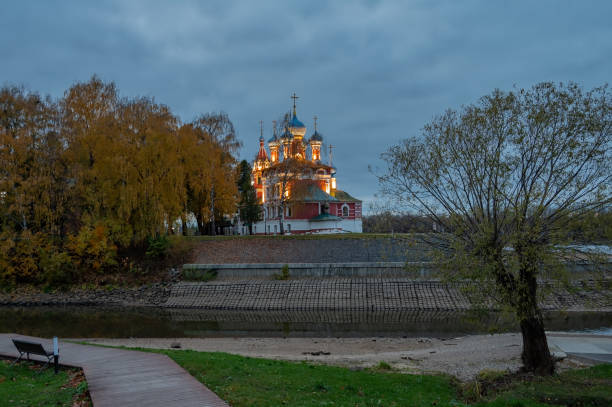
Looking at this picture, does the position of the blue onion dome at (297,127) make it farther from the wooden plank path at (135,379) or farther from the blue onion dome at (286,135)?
the wooden plank path at (135,379)

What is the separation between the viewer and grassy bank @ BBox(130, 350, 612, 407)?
9062 millimetres

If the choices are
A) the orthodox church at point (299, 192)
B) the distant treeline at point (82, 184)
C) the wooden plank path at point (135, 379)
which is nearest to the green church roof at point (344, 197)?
the orthodox church at point (299, 192)

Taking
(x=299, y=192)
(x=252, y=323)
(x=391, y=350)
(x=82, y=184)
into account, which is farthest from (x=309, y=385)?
(x=299, y=192)

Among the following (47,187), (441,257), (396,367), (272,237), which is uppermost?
(47,187)

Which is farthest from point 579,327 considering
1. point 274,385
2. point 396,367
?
point 274,385

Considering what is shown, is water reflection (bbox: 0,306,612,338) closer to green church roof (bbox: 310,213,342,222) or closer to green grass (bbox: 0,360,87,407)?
green grass (bbox: 0,360,87,407)

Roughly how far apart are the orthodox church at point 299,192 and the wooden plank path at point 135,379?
3103 centimetres

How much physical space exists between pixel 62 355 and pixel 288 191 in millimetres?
33293

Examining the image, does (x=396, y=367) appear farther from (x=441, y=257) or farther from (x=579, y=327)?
(x=579, y=327)

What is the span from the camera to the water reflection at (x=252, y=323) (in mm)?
22344

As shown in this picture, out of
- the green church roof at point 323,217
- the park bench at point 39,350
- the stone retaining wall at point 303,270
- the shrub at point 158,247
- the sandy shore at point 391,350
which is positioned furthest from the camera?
the green church roof at point 323,217

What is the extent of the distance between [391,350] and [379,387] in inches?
332

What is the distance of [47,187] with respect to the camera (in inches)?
1348

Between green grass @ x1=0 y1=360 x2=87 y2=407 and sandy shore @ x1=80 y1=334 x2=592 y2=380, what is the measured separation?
669 cm
